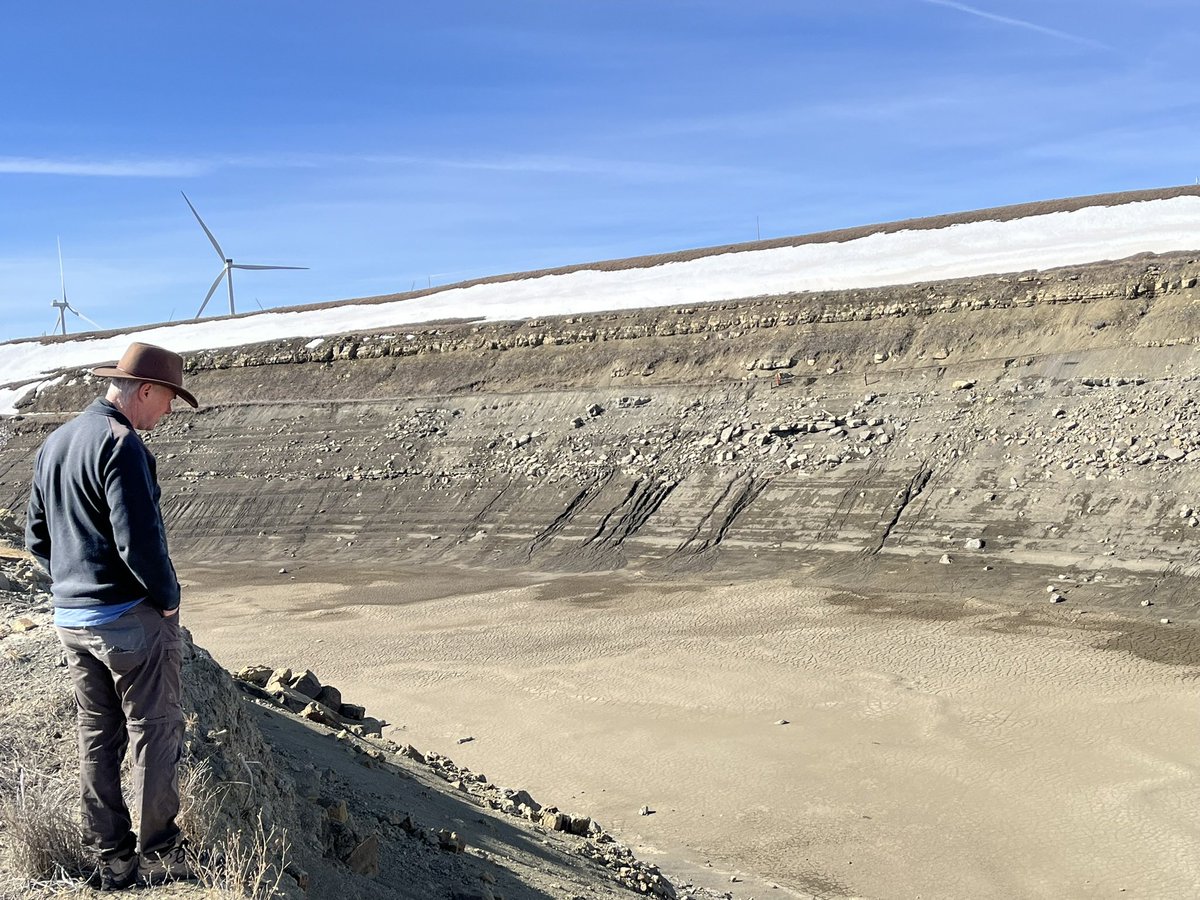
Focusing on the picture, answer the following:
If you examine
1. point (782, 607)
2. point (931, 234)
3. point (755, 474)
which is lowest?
point (782, 607)

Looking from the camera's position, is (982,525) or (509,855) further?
(982,525)

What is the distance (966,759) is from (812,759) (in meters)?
1.46

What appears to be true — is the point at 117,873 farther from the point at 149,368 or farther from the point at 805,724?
the point at 805,724

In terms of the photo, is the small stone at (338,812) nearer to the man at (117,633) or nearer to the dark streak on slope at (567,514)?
the man at (117,633)

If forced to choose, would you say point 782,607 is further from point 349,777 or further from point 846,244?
point 846,244

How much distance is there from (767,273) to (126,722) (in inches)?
1223

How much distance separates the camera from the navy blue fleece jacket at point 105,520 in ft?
11.5

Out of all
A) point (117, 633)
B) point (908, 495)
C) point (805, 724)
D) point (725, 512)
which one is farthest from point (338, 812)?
point (725, 512)

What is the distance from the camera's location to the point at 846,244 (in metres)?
34.2

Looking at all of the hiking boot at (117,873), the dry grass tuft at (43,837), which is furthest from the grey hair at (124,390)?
the hiking boot at (117,873)

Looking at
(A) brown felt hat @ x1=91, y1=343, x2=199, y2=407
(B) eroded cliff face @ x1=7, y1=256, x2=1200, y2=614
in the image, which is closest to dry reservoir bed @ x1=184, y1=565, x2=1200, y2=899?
(B) eroded cliff face @ x1=7, y1=256, x2=1200, y2=614

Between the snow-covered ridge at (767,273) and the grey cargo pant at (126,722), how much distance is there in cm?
2559

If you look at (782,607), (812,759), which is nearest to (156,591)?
(812,759)

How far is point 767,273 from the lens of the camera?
33.2m
